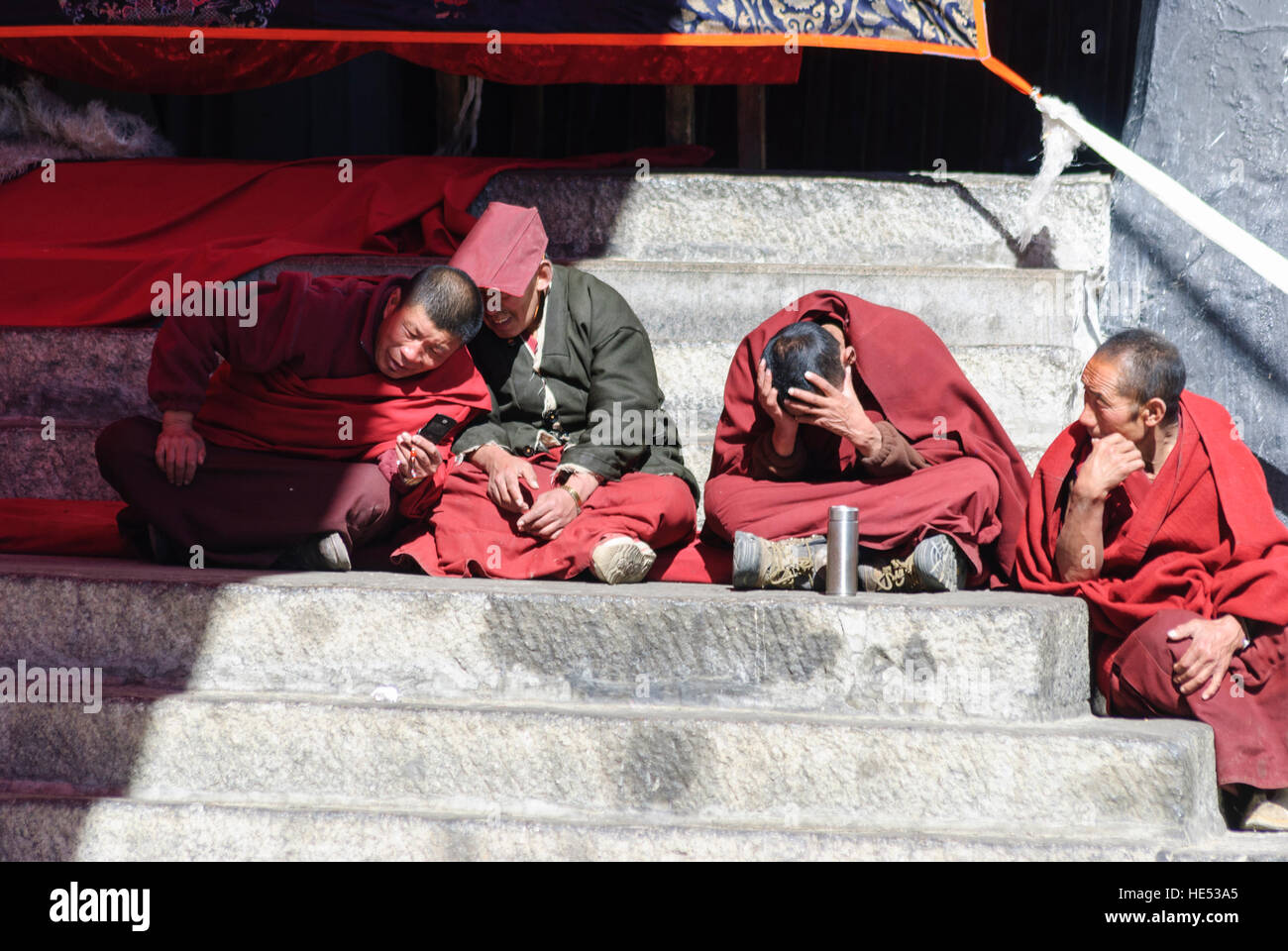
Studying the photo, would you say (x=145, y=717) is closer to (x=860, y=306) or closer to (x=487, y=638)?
(x=487, y=638)

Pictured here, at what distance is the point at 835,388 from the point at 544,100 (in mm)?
3704

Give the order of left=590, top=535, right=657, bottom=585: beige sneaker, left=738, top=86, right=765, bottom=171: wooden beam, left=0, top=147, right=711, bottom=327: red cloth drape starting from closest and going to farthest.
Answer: left=590, top=535, right=657, bottom=585: beige sneaker
left=0, top=147, right=711, bottom=327: red cloth drape
left=738, top=86, right=765, bottom=171: wooden beam

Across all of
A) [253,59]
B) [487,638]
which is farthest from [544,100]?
[487,638]

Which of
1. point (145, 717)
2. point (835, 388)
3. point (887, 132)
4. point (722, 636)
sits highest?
point (887, 132)

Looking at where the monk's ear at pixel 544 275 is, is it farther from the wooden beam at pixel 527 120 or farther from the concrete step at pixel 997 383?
the wooden beam at pixel 527 120

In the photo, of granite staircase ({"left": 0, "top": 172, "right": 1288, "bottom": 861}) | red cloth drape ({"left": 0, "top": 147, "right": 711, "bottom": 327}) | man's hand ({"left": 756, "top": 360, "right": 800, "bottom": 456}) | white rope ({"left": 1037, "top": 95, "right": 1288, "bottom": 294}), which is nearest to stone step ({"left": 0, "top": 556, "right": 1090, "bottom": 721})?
granite staircase ({"left": 0, "top": 172, "right": 1288, "bottom": 861})

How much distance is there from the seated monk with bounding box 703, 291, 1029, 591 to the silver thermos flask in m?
0.16

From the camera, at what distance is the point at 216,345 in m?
3.94

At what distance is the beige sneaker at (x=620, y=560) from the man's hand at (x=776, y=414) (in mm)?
510

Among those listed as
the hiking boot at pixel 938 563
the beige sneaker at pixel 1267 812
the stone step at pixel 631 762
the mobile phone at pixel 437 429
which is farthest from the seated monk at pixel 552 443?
the beige sneaker at pixel 1267 812

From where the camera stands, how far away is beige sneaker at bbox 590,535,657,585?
3.60 m

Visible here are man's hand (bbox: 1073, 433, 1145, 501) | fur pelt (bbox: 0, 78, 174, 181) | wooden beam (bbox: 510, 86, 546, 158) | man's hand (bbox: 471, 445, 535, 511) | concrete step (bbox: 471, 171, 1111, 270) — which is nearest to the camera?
man's hand (bbox: 1073, 433, 1145, 501)

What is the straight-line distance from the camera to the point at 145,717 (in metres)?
3.27

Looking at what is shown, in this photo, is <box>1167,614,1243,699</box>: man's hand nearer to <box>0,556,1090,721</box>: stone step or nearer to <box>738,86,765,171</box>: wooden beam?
<box>0,556,1090,721</box>: stone step
